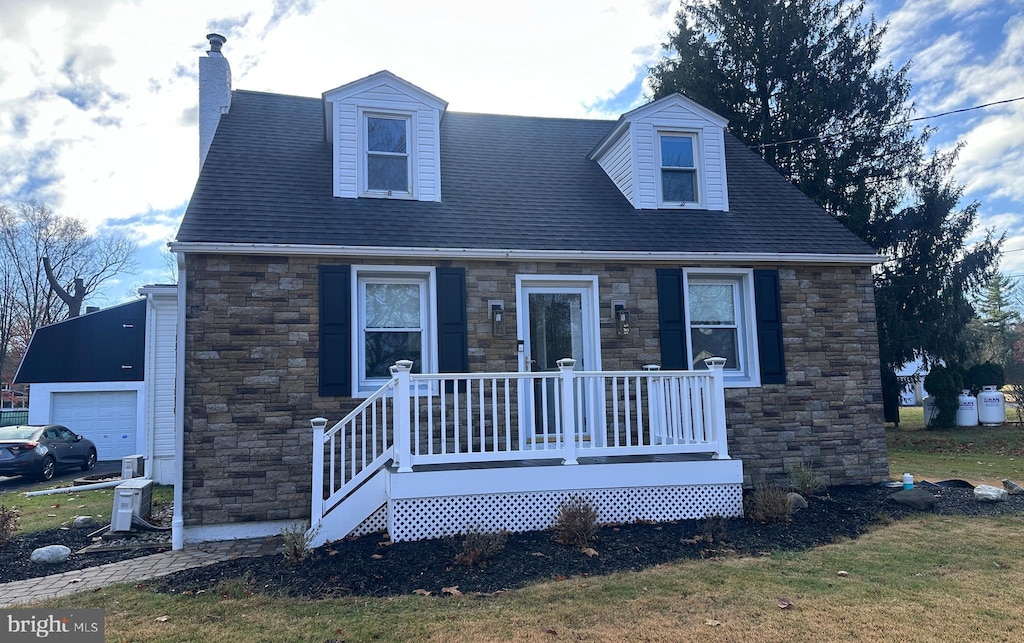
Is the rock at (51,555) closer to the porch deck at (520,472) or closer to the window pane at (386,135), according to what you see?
the porch deck at (520,472)

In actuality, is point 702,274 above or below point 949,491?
above

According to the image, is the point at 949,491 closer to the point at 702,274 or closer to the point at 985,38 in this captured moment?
the point at 702,274

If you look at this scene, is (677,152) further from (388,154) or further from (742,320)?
(388,154)

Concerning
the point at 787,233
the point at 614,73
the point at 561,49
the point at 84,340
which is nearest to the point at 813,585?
the point at 787,233

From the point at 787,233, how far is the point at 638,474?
4.60 meters

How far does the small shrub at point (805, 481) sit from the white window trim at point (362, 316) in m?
4.63

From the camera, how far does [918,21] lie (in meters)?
12.8

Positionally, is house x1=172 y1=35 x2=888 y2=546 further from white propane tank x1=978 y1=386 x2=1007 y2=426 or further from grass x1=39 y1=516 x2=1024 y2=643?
white propane tank x1=978 y1=386 x2=1007 y2=426

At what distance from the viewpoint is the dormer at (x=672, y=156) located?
9336 millimetres

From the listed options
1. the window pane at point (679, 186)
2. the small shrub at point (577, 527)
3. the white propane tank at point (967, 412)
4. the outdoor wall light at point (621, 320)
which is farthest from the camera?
the white propane tank at point (967, 412)

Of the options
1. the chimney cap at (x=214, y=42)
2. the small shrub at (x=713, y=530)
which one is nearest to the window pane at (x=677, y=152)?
the small shrub at (x=713, y=530)

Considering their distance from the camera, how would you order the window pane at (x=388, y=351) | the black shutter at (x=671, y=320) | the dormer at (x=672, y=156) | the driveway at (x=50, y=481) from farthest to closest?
the driveway at (x=50, y=481), the dormer at (x=672, y=156), the black shutter at (x=671, y=320), the window pane at (x=388, y=351)

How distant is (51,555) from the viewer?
6148 millimetres

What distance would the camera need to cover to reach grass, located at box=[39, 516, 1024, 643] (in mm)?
3918
